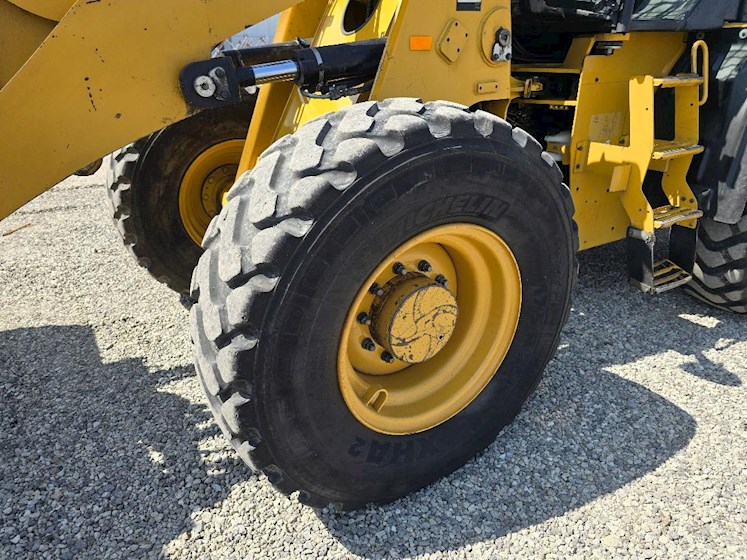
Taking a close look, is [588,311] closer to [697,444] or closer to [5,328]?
[697,444]

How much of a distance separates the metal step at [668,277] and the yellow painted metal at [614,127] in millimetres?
366

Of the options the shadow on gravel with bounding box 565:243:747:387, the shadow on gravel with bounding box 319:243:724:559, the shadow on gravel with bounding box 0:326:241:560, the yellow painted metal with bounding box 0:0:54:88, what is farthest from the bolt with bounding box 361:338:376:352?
the yellow painted metal with bounding box 0:0:54:88

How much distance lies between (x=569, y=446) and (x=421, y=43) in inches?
70.7

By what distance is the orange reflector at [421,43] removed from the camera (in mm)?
2447

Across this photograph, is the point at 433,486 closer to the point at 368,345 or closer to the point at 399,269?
the point at 368,345

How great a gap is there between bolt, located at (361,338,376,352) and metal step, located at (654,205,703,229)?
1.85 meters

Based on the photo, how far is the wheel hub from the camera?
2.24 meters

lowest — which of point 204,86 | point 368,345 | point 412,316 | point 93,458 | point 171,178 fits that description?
point 93,458

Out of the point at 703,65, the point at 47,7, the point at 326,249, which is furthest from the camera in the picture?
the point at 703,65

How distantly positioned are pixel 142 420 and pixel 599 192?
270 centimetres

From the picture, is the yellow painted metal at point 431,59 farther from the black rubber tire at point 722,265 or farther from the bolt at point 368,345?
the black rubber tire at point 722,265

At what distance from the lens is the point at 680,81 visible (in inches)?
127

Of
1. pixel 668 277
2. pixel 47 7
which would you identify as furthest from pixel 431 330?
pixel 668 277

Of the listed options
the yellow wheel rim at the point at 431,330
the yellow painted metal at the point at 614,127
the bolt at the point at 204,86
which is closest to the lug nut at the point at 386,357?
the yellow wheel rim at the point at 431,330
